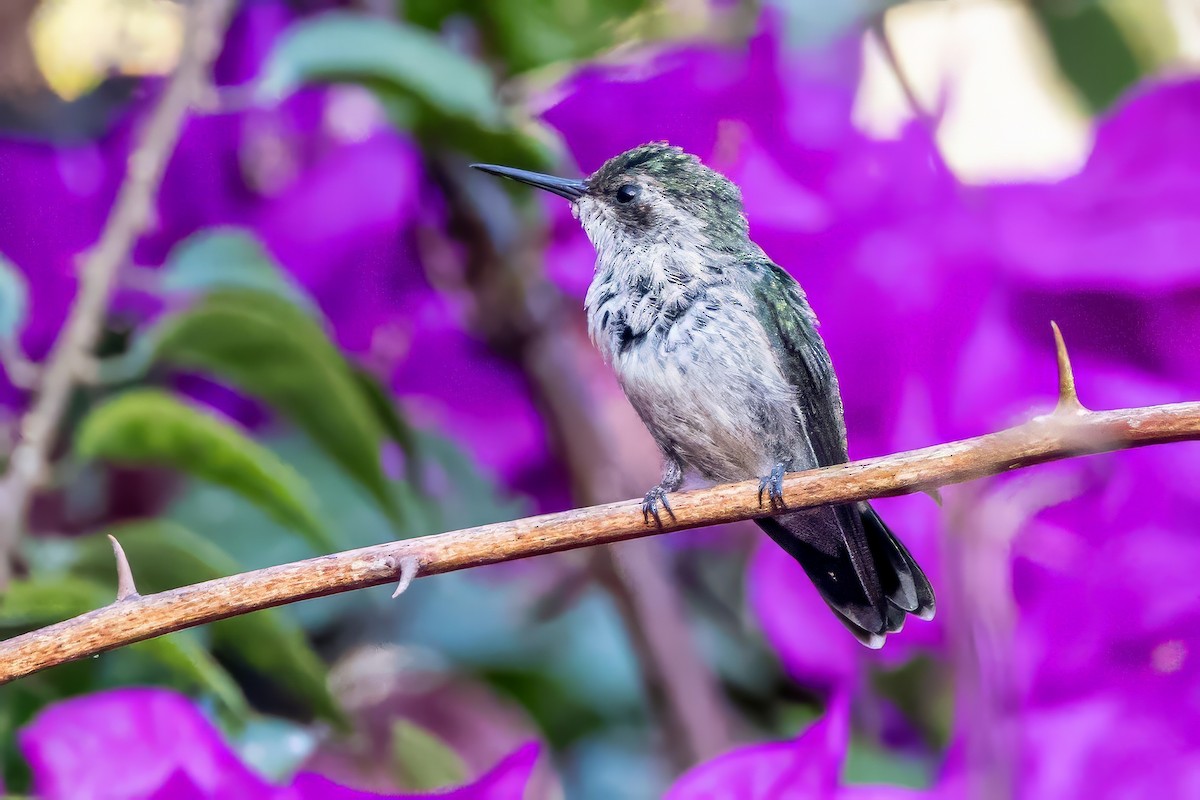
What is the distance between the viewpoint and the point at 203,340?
0.43 metres

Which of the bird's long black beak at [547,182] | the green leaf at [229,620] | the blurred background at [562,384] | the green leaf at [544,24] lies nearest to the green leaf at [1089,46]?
the blurred background at [562,384]

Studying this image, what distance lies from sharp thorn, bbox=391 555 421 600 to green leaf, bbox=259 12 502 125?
0.24m

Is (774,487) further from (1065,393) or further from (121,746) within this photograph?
(121,746)

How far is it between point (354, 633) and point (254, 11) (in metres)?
0.28

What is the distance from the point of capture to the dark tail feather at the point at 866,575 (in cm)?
32

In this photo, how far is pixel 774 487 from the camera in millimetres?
304

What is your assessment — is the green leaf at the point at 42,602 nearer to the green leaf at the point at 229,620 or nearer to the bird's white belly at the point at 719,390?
the green leaf at the point at 229,620

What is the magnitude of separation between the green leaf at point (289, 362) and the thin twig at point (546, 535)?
17cm

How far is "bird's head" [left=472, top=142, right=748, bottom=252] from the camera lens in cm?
36

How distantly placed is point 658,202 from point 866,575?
13cm

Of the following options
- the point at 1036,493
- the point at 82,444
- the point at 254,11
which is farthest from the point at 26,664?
the point at 254,11

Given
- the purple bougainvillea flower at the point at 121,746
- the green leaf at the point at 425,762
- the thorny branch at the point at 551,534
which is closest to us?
the thorny branch at the point at 551,534

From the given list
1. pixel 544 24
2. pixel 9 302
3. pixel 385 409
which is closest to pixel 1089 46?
pixel 544 24

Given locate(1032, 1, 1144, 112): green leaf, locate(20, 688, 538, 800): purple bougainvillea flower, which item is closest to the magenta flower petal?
locate(20, 688, 538, 800): purple bougainvillea flower
